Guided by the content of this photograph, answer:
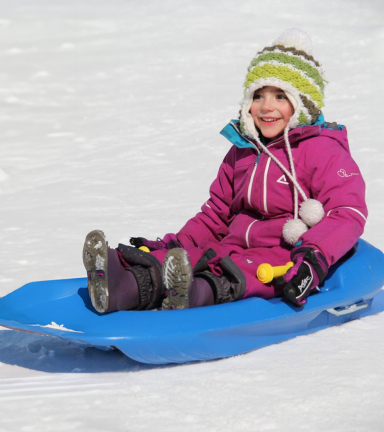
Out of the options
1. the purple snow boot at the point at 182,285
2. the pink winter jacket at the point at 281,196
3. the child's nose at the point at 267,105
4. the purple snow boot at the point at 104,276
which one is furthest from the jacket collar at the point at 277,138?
the purple snow boot at the point at 104,276

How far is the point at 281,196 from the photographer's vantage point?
10.5 ft

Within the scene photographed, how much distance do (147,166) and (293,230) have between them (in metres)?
3.19

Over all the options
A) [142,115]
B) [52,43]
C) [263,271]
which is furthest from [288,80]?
[52,43]

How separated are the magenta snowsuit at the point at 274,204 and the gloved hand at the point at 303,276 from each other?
7cm

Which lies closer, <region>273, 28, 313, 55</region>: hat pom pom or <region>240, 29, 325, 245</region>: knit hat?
<region>240, 29, 325, 245</region>: knit hat

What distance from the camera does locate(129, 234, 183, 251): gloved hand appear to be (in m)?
3.29

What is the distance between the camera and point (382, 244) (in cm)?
429

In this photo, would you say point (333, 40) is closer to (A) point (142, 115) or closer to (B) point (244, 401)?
(A) point (142, 115)

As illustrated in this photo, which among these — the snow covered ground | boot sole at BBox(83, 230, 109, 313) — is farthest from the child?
the snow covered ground

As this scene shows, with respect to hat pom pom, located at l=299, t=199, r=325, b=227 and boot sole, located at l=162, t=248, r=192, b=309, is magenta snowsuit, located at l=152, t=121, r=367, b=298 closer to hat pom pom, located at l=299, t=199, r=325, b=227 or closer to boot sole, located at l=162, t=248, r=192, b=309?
hat pom pom, located at l=299, t=199, r=325, b=227

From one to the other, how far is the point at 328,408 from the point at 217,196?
140 cm

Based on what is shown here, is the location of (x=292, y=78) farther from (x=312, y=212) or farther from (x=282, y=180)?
(x=312, y=212)

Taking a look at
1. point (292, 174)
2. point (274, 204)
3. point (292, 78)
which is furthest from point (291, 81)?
point (274, 204)

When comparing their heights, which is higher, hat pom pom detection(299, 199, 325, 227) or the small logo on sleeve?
the small logo on sleeve
